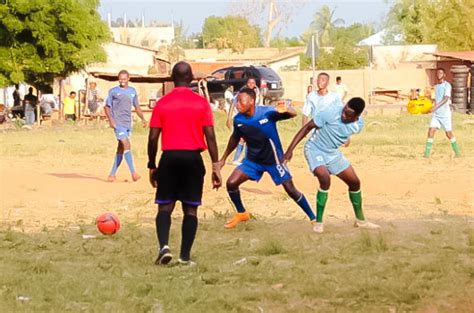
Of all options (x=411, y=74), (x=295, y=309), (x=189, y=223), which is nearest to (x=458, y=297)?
(x=295, y=309)

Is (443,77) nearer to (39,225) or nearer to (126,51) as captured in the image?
(39,225)

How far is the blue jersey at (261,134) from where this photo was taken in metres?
11.4

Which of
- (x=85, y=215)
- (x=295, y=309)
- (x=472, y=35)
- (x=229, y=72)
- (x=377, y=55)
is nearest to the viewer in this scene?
(x=295, y=309)

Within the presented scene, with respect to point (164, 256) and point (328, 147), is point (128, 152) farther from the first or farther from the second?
point (164, 256)

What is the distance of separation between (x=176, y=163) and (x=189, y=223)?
566 mm

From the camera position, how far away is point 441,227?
1120cm

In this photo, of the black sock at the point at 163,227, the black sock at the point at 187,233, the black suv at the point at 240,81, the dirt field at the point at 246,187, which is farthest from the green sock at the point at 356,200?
the black suv at the point at 240,81

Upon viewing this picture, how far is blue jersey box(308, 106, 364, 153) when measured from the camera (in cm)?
1087

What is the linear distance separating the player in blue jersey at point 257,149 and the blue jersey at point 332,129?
56cm

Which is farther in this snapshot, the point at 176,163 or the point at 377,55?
the point at 377,55

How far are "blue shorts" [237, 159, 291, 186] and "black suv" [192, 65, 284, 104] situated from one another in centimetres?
2710

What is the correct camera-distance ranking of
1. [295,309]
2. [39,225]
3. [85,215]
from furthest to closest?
1. [85,215]
2. [39,225]
3. [295,309]

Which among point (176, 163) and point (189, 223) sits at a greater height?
point (176, 163)

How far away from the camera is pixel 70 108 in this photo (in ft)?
121
